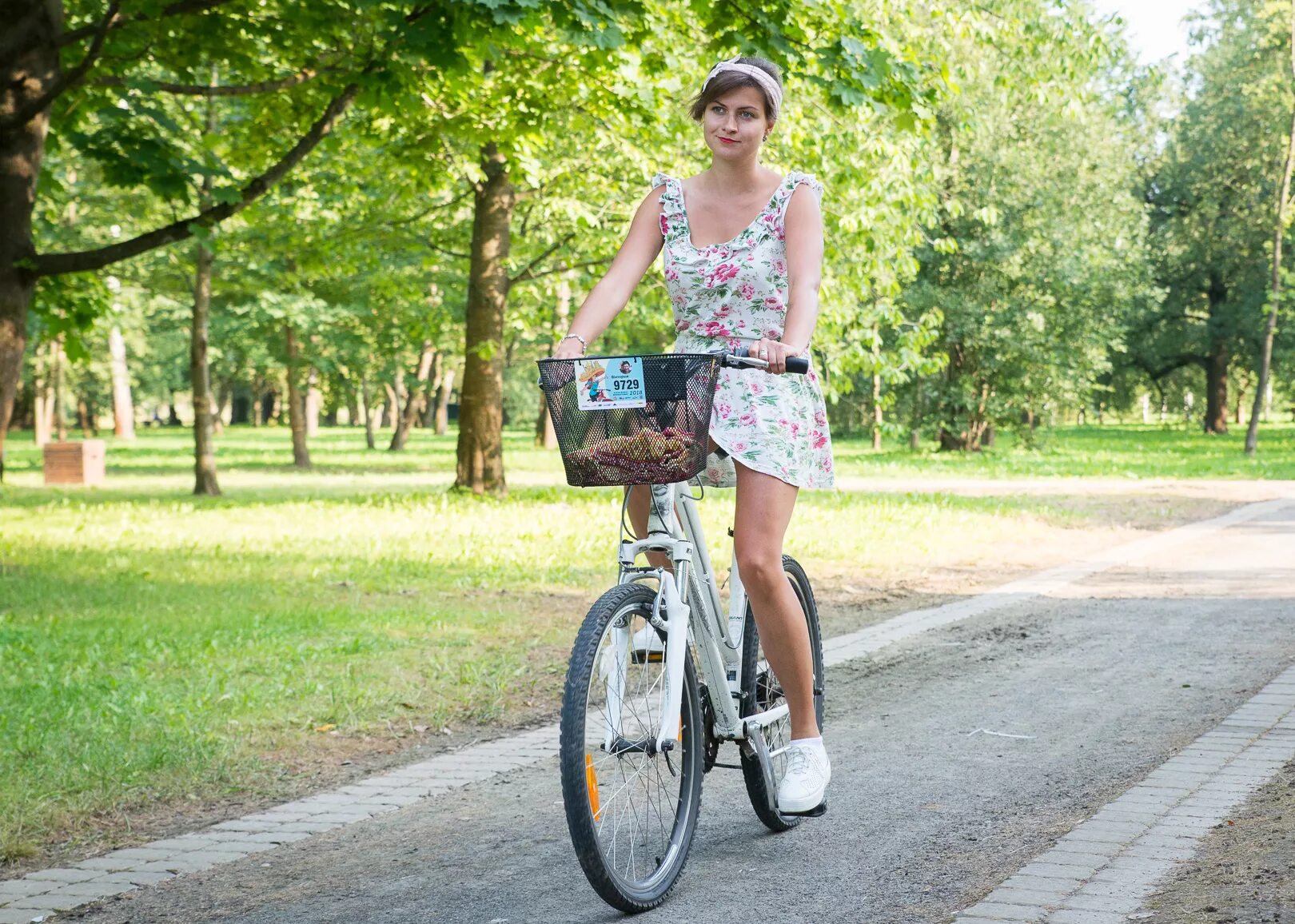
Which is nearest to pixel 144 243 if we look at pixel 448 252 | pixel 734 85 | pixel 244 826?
pixel 244 826

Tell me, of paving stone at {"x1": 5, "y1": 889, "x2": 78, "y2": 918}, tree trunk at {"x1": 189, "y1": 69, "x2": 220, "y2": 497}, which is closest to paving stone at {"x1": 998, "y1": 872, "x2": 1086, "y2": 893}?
paving stone at {"x1": 5, "y1": 889, "x2": 78, "y2": 918}

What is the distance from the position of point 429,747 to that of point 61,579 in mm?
6543

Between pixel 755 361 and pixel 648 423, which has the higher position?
pixel 755 361

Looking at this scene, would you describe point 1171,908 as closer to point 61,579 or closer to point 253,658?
point 253,658

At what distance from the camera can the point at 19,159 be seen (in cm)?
997

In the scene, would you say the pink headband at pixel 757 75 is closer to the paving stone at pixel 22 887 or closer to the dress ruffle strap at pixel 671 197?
the dress ruffle strap at pixel 671 197

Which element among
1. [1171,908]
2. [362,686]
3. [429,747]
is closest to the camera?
[1171,908]

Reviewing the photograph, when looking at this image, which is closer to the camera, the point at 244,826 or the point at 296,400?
the point at 244,826

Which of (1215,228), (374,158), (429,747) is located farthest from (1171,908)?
(1215,228)

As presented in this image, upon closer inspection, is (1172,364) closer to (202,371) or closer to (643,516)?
(202,371)

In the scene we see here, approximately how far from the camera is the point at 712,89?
153 inches

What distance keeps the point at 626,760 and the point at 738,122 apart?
1.74 m

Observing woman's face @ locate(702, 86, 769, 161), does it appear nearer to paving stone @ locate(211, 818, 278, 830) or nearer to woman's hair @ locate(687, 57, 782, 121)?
woman's hair @ locate(687, 57, 782, 121)

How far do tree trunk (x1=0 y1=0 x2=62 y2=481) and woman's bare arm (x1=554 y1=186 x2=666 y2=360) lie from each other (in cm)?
737
